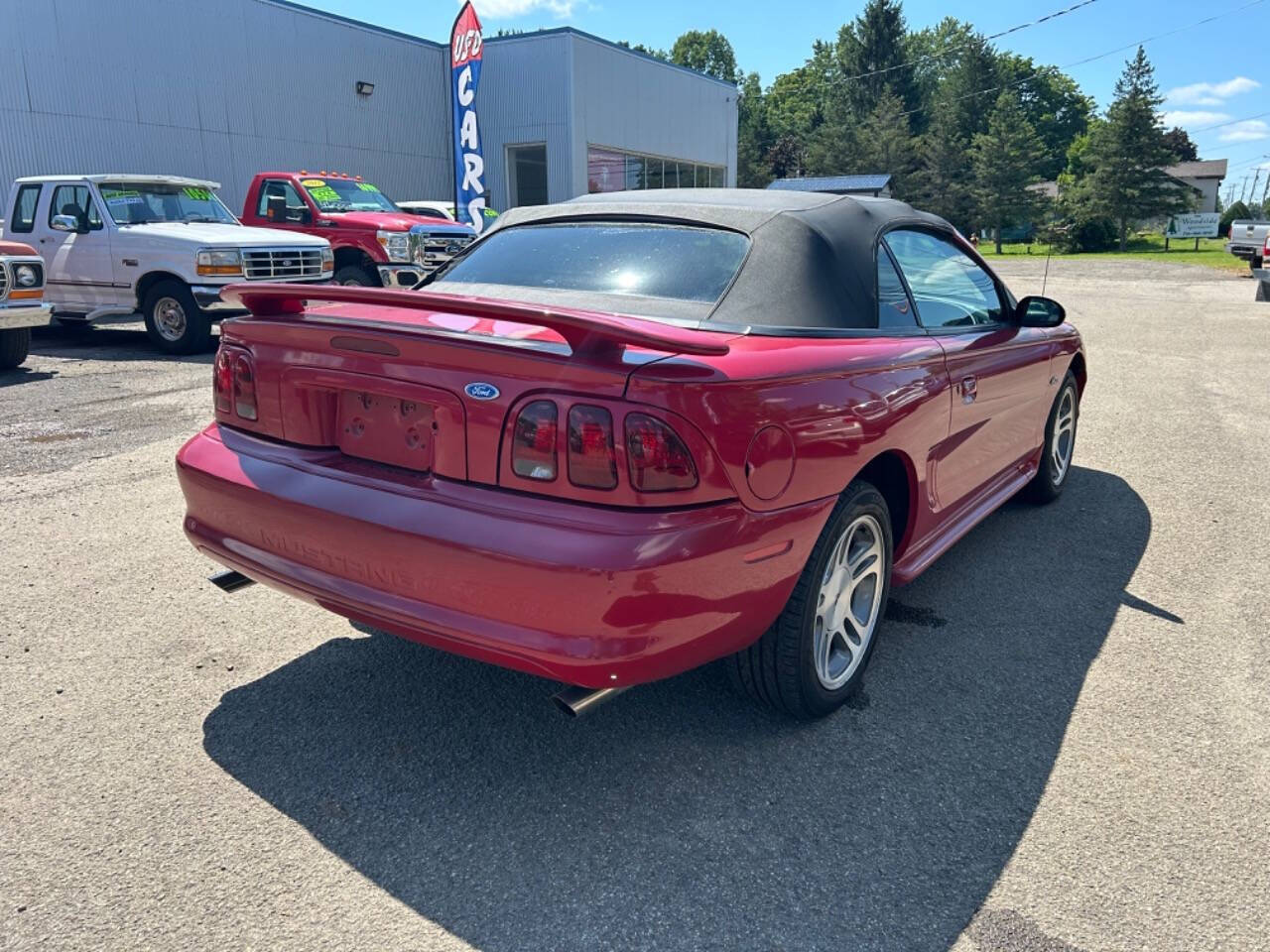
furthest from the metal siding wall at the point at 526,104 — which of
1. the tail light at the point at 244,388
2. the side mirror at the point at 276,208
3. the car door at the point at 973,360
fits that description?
the tail light at the point at 244,388

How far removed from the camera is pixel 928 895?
2223mm

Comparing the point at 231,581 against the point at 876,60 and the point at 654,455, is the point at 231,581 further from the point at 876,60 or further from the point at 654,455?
the point at 876,60

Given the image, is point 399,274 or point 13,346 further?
point 399,274

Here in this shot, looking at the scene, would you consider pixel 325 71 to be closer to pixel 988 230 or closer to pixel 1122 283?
pixel 1122 283

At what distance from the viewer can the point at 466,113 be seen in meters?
18.9

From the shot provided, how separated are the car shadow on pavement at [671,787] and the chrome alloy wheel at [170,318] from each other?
878 centimetres

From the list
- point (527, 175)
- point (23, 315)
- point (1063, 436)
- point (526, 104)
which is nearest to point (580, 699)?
point (1063, 436)

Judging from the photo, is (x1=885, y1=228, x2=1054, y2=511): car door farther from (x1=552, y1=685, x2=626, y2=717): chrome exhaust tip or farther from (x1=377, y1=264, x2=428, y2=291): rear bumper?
(x1=377, y1=264, x2=428, y2=291): rear bumper

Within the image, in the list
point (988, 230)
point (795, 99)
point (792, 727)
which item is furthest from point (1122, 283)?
point (795, 99)

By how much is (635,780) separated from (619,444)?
1037 millimetres

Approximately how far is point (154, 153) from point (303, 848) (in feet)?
68.5

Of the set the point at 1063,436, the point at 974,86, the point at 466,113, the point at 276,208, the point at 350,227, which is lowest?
the point at 1063,436

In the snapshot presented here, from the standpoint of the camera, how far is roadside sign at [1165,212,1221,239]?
5406 cm

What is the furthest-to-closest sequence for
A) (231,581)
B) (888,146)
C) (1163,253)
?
(888,146) < (1163,253) < (231,581)
